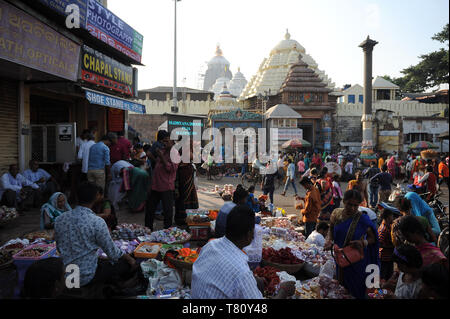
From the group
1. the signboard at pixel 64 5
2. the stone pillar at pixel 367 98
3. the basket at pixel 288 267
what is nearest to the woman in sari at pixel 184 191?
the basket at pixel 288 267

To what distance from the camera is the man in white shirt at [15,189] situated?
6.95 metres

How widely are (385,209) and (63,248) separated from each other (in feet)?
12.8

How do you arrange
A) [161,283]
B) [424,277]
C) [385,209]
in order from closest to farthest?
1. [424,277]
2. [161,283]
3. [385,209]

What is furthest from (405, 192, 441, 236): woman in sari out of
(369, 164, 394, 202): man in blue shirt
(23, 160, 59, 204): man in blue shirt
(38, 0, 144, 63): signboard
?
(23, 160, 59, 204): man in blue shirt

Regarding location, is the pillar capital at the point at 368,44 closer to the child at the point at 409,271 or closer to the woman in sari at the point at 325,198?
the woman in sari at the point at 325,198

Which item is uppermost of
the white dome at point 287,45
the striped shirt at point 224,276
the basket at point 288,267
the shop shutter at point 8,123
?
the white dome at point 287,45

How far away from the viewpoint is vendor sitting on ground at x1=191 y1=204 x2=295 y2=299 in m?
1.88

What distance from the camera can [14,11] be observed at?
5566 millimetres

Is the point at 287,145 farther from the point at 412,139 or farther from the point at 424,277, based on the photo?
the point at 424,277

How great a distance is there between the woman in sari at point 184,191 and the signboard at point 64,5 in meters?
4.25

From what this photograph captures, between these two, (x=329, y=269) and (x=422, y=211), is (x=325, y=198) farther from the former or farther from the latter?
(x=329, y=269)

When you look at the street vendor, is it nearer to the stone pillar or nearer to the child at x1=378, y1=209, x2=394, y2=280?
the child at x1=378, y1=209, x2=394, y2=280
